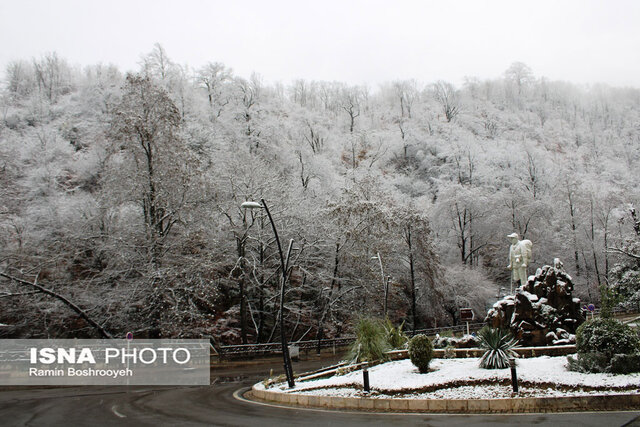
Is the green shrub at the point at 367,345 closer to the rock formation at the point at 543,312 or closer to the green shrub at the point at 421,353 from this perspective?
the green shrub at the point at 421,353

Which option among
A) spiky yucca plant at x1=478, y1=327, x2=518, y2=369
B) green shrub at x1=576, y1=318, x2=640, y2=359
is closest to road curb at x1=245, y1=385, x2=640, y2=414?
green shrub at x1=576, y1=318, x2=640, y2=359

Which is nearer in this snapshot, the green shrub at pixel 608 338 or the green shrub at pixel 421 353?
the green shrub at pixel 608 338

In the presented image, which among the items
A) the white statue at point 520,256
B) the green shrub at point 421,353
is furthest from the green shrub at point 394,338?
the white statue at point 520,256

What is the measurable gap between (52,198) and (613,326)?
4622 cm

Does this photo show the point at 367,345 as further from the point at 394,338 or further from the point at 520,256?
the point at 520,256

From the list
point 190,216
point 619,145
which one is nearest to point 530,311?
point 190,216

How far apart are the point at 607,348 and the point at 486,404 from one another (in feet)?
13.0

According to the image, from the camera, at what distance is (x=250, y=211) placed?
36.3 metres

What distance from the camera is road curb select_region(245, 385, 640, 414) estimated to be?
10117 mm

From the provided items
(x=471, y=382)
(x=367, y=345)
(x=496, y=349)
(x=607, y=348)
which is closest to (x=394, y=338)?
(x=367, y=345)

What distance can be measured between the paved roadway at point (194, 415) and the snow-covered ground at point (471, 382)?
5.47 feet

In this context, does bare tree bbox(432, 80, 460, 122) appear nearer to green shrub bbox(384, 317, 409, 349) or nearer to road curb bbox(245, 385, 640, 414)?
green shrub bbox(384, 317, 409, 349)

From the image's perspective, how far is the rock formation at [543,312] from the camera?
17781 millimetres

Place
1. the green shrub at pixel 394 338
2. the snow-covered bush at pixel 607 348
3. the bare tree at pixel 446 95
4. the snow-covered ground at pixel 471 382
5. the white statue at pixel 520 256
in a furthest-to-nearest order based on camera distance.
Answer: the bare tree at pixel 446 95 → the white statue at pixel 520 256 → the green shrub at pixel 394 338 → the snow-covered bush at pixel 607 348 → the snow-covered ground at pixel 471 382
